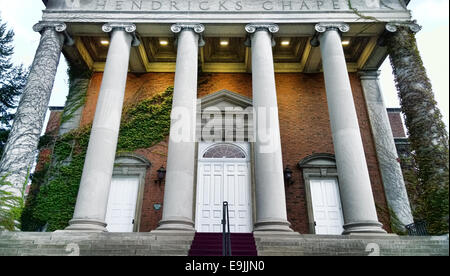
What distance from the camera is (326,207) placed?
1175 centimetres

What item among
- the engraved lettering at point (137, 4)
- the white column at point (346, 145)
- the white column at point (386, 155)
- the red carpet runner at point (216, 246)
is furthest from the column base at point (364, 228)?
the engraved lettering at point (137, 4)

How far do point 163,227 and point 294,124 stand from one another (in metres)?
7.61

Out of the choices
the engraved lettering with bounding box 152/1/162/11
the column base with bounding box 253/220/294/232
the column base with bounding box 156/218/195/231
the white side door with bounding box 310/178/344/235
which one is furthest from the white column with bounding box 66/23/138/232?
the white side door with bounding box 310/178/344/235

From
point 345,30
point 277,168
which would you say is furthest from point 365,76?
point 277,168

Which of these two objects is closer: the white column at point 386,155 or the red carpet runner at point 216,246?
the red carpet runner at point 216,246

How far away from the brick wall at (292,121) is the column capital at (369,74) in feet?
0.90

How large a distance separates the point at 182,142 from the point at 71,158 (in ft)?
20.1

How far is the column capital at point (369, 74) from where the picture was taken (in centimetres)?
1393

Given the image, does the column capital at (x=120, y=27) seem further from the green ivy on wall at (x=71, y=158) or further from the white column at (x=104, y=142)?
the green ivy on wall at (x=71, y=158)

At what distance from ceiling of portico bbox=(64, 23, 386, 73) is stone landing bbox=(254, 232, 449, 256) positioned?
769cm

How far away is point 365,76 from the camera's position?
13961 mm

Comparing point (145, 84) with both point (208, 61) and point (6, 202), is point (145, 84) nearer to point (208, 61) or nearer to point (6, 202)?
point (208, 61)

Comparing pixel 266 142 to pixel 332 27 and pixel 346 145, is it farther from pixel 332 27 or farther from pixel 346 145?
pixel 332 27

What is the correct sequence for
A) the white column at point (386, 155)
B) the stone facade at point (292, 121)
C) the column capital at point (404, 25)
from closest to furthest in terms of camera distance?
the column capital at point (404, 25) < the white column at point (386, 155) < the stone facade at point (292, 121)
